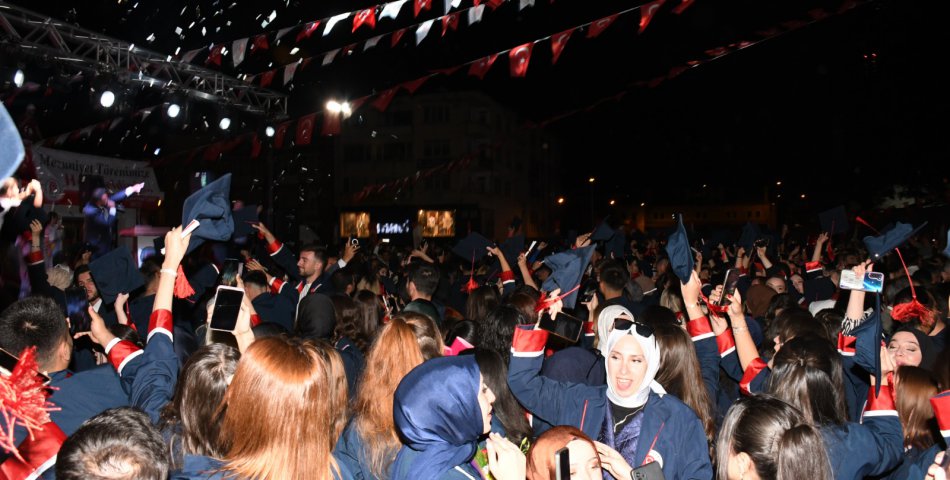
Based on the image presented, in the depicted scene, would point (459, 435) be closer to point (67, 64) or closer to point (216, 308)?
point (216, 308)

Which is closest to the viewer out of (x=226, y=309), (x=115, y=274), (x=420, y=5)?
(x=226, y=309)

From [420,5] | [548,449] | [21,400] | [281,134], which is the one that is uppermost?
[420,5]

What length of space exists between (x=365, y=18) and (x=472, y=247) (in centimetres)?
336

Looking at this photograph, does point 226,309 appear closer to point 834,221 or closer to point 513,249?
point 513,249

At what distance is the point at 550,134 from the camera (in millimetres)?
69125

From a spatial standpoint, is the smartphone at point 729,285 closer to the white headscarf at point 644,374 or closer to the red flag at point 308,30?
the white headscarf at point 644,374

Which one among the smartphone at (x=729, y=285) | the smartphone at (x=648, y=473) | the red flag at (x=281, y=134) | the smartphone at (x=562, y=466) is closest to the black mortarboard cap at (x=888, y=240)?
the smartphone at (x=729, y=285)

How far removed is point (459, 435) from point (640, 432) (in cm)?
139

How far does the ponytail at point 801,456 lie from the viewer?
8.99 feet

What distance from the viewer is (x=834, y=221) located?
1087 cm

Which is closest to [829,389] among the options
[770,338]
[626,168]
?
[770,338]

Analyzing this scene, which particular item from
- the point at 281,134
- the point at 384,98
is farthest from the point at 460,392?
the point at 281,134

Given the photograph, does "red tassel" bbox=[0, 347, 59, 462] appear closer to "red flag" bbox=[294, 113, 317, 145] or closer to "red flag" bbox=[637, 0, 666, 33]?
"red flag" bbox=[637, 0, 666, 33]

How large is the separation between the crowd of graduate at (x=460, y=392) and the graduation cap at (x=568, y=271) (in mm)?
15
